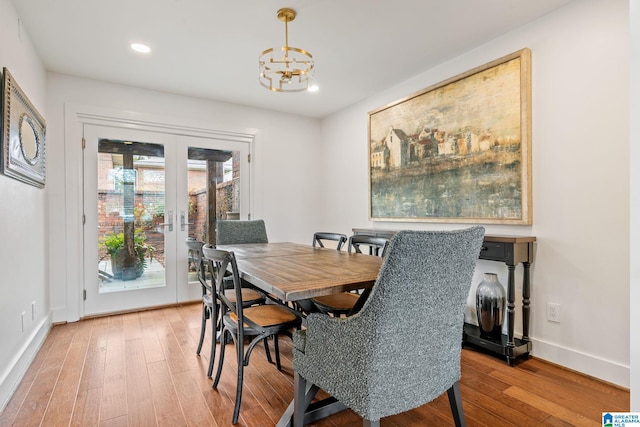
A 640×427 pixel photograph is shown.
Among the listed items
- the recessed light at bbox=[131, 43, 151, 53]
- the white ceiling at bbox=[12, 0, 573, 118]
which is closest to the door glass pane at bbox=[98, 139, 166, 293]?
the white ceiling at bbox=[12, 0, 573, 118]

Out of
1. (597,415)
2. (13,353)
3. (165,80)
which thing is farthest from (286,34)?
(597,415)

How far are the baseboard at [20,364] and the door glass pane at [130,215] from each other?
0.81 metres

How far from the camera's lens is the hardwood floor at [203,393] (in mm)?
1686

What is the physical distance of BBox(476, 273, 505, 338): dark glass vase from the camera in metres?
2.41

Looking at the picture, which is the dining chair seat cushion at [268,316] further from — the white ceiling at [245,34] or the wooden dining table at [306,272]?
the white ceiling at [245,34]

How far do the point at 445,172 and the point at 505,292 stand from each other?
112 centimetres

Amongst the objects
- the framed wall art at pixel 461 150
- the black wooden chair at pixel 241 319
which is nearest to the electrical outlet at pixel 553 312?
the framed wall art at pixel 461 150

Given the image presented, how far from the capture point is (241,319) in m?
1.71

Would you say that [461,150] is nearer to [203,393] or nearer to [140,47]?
[203,393]

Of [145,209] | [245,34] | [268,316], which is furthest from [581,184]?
[145,209]

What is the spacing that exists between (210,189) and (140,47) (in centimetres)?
169

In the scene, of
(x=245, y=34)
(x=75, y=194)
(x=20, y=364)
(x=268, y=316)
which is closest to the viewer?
(x=268, y=316)

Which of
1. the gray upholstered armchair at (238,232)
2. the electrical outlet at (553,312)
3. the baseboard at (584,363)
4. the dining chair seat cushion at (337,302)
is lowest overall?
the baseboard at (584,363)

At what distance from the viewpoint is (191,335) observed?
2848 mm
